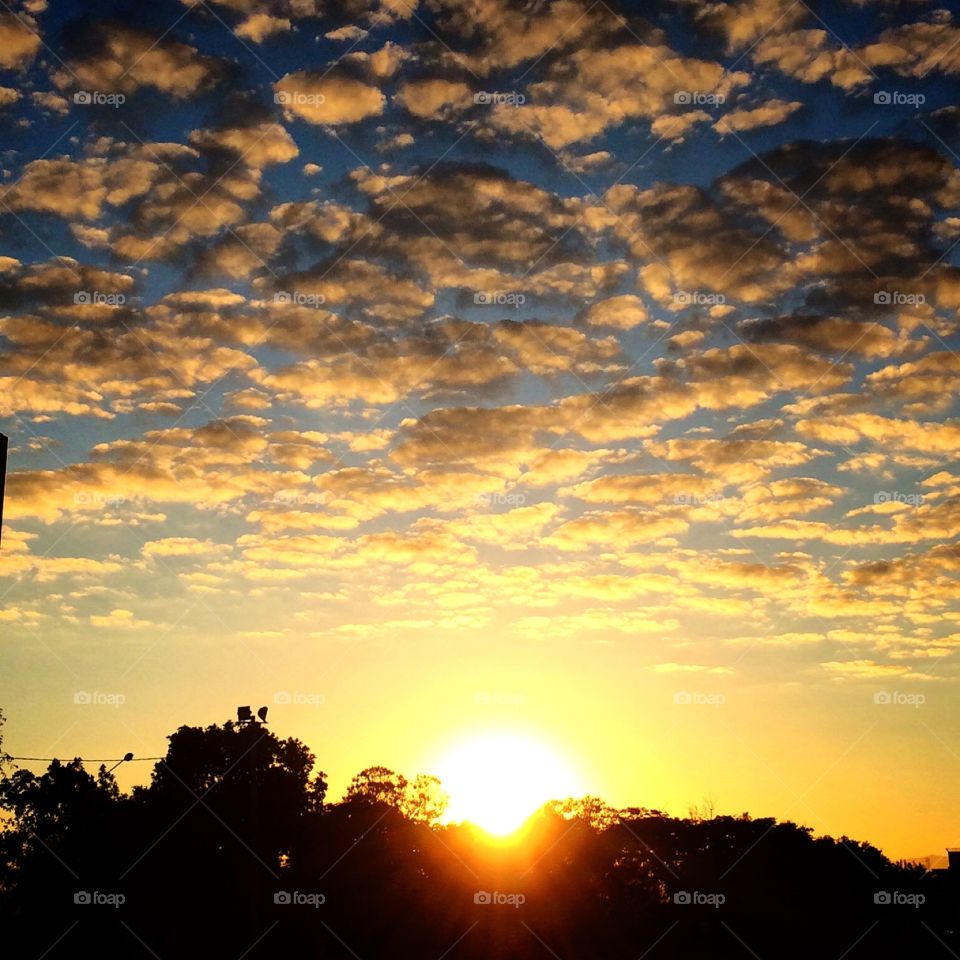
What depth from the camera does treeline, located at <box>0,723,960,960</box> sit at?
54.9m

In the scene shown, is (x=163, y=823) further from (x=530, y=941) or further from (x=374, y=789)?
(x=530, y=941)

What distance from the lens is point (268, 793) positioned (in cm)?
7244

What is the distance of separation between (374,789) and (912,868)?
54.1 m

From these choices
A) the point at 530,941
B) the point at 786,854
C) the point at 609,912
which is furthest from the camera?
the point at 786,854

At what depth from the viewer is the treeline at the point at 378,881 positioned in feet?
180

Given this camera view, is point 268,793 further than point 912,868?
No

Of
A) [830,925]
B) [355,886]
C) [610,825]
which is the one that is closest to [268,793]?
[355,886]

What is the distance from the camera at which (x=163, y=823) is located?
67.9m

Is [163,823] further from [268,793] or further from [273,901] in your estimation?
[273,901]

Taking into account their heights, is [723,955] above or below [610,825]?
below

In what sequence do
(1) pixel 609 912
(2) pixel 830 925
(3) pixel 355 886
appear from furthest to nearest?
(2) pixel 830 925 → (1) pixel 609 912 → (3) pixel 355 886

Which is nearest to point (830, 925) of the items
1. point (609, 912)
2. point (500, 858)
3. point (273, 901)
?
point (609, 912)

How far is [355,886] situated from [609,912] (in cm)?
1697

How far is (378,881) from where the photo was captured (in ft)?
200
